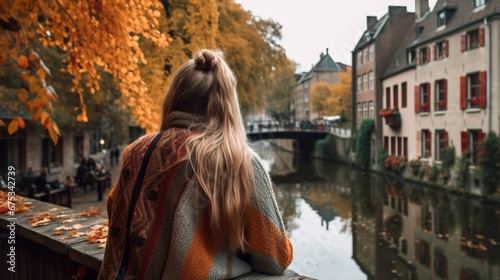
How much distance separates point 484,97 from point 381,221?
306 inches

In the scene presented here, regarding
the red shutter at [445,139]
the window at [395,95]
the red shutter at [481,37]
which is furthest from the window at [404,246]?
the window at [395,95]

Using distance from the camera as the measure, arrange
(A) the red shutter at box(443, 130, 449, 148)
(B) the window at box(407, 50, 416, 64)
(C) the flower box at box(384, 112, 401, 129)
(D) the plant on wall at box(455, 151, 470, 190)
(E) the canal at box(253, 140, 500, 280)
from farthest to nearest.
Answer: (C) the flower box at box(384, 112, 401, 129), (B) the window at box(407, 50, 416, 64), (A) the red shutter at box(443, 130, 449, 148), (D) the plant on wall at box(455, 151, 470, 190), (E) the canal at box(253, 140, 500, 280)

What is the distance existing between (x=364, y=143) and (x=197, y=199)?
1264 inches

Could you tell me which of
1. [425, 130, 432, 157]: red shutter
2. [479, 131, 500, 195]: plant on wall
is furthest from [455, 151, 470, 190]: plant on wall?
[425, 130, 432, 157]: red shutter

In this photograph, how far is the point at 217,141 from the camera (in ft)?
5.50

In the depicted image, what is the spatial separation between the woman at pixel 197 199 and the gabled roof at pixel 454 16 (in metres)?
19.6

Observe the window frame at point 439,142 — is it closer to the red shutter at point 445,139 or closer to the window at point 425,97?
the red shutter at point 445,139

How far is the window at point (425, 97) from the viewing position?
24062 mm

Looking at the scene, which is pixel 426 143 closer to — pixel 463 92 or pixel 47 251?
pixel 463 92

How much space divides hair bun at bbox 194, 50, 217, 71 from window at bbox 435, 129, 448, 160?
2204 cm

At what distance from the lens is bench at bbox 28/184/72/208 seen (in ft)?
36.7

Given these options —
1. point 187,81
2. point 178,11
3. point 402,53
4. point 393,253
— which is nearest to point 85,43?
point 187,81

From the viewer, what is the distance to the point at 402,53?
3030 cm

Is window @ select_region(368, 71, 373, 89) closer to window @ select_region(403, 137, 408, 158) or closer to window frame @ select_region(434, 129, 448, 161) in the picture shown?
window @ select_region(403, 137, 408, 158)
